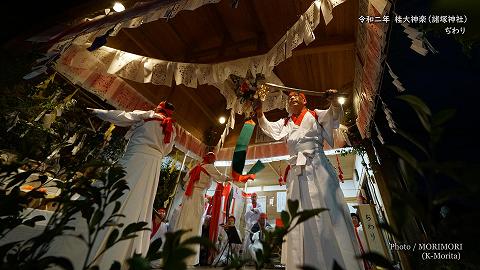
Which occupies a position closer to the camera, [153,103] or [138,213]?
[138,213]

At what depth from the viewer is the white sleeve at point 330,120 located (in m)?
2.46

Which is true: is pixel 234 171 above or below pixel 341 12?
below

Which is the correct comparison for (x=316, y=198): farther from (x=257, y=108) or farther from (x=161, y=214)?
(x=161, y=214)

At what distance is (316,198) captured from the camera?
2158 mm

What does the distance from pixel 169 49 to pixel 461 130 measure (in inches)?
222

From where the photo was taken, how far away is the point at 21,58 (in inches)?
107

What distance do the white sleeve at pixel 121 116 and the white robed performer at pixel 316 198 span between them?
6.10 ft

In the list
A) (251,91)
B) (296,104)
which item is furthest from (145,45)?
(296,104)

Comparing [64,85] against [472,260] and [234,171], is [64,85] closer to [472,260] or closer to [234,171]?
[234,171]

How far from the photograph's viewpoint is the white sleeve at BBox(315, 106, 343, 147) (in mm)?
2457

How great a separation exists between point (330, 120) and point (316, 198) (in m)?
0.92

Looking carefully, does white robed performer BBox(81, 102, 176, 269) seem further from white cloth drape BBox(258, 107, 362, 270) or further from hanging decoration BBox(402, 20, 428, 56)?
hanging decoration BBox(402, 20, 428, 56)

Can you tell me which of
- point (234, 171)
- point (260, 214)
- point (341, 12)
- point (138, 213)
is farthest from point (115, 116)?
point (260, 214)

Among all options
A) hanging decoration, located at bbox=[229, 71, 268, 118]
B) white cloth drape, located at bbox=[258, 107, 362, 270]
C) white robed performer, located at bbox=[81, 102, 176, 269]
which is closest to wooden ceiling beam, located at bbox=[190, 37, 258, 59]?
hanging decoration, located at bbox=[229, 71, 268, 118]
